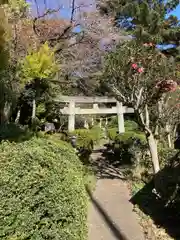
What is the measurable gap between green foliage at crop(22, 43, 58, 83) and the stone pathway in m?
4.66

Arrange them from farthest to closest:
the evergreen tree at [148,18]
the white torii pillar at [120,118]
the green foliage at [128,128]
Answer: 1. the evergreen tree at [148,18]
2. the green foliage at [128,128]
3. the white torii pillar at [120,118]

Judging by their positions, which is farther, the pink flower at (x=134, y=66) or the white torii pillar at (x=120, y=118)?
the white torii pillar at (x=120, y=118)

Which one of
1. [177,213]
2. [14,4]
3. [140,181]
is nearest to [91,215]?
[177,213]

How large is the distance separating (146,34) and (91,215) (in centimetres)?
1606

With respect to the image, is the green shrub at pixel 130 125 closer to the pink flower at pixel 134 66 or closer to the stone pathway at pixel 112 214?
the stone pathway at pixel 112 214

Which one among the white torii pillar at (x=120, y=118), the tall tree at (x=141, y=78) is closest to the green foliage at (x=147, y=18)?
the white torii pillar at (x=120, y=118)

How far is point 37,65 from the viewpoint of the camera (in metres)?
10.9

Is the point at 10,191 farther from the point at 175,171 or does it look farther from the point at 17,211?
the point at 175,171

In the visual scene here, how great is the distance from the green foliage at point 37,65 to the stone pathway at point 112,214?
15.3 feet

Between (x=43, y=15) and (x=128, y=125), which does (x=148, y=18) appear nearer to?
(x=128, y=125)

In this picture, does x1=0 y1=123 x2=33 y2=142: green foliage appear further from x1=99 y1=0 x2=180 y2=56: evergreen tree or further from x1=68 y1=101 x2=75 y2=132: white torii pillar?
x1=99 y1=0 x2=180 y2=56: evergreen tree

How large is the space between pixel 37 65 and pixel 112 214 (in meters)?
6.48

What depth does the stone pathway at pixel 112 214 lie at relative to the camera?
4941mm

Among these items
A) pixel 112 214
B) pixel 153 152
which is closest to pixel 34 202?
pixel 112 214
